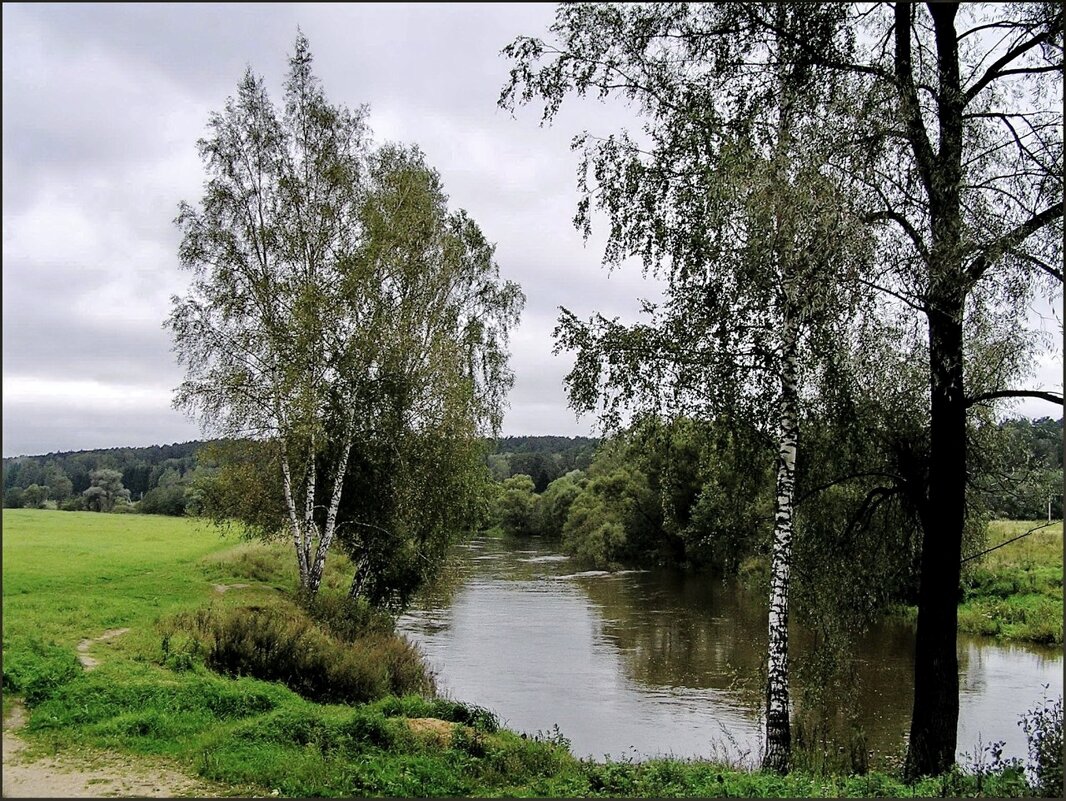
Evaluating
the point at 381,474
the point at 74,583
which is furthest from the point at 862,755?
the point at 74,583

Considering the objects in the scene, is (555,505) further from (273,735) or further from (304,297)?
(273,735)

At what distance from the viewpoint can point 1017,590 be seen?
27.1m

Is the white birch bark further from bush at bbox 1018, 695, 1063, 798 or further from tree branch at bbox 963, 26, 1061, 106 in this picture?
bush at bbox 1018, 695, 1063, 798

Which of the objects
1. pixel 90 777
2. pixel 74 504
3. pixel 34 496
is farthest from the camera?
pixel 74 504

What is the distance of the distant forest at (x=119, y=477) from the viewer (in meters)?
17.6

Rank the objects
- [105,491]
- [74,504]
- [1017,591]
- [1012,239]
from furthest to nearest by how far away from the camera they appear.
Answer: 1. [1017,591]
2. [105,491]
3. [74,504]
4. [1012,239]

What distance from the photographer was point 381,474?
18922 millimetres

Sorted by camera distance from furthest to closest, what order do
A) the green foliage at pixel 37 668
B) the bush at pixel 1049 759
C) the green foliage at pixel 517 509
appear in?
the green foliage at pixel 517 509, the green foliage at pixel 37 668, the bush at pixel 1049 759

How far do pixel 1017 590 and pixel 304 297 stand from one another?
2448 centimetres

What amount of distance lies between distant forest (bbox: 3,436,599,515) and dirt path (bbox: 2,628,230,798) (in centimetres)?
776

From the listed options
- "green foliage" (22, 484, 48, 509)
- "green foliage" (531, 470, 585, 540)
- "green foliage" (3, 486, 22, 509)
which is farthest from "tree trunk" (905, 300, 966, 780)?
"green foliage" (531, 470, 585, 540)

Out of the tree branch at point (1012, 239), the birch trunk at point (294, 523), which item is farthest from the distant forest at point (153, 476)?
the tree branch at point (1012, 239)

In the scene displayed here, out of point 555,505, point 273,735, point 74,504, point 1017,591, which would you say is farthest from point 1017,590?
point 555,505

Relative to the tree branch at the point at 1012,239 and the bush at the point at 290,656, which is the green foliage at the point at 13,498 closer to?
the bush at the point at 290,656
